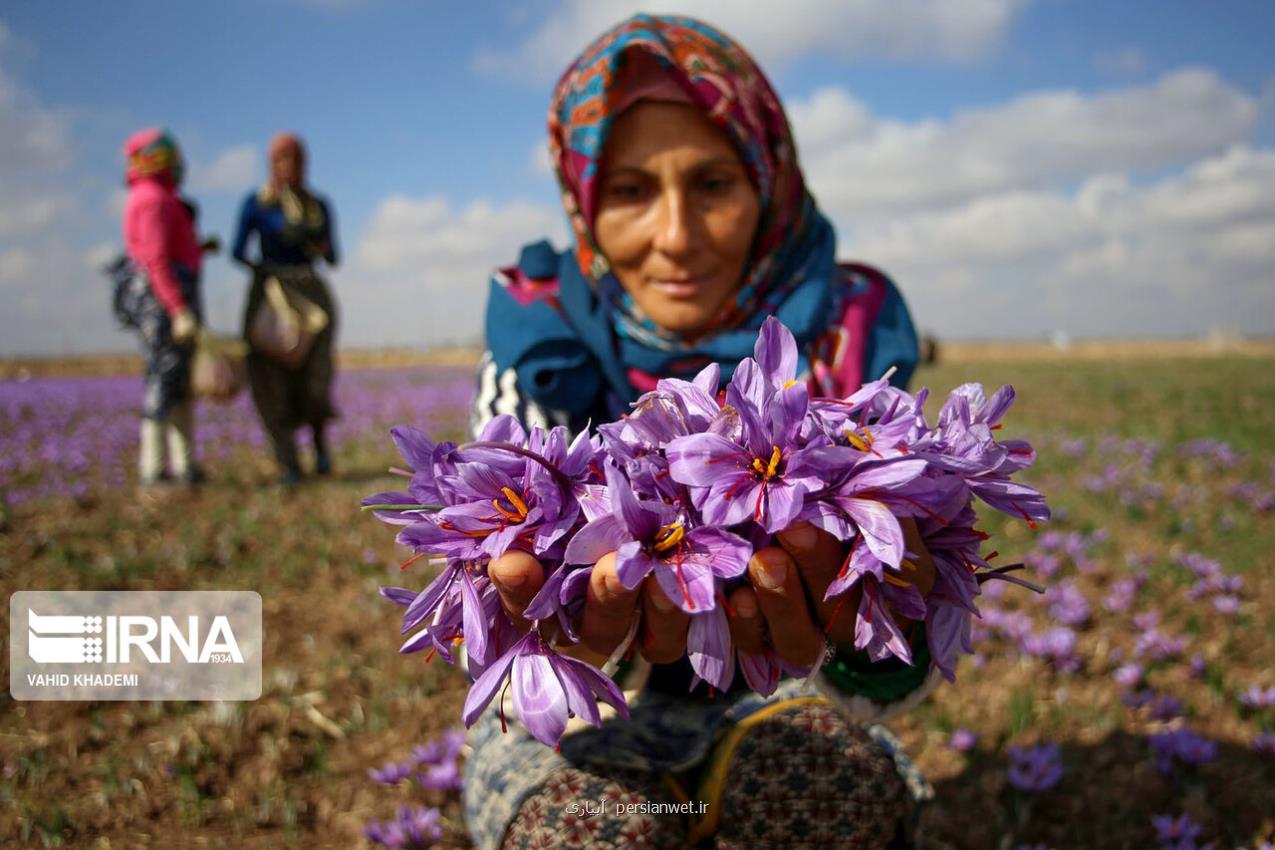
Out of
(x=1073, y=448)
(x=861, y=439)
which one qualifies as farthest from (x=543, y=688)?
(x=1073, y=448)

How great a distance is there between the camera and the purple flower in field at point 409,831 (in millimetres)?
1933

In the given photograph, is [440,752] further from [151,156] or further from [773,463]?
[151,156]

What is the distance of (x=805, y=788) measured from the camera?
1.44 m

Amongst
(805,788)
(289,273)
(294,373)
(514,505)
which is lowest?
(805,788)

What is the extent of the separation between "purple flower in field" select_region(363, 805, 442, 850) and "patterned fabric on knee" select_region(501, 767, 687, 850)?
0.58 m

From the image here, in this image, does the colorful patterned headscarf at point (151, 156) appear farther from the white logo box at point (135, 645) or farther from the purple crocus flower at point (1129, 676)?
the purple crocus flower at point (1129, 676)

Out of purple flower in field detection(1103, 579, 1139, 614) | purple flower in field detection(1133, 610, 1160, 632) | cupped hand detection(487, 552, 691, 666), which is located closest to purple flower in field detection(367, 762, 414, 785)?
cupped hand detection(487, 552, 691, 666)

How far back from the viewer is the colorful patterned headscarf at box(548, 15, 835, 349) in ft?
5.70

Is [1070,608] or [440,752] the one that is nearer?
[440,752]

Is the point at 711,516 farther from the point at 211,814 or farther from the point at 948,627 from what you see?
the point at 211,814

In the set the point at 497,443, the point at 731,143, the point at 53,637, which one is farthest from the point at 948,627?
the point at 53,637

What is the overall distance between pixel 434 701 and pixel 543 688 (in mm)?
2036

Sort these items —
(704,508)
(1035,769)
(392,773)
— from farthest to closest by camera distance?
(392,773) → (1035,769) → (704,508)

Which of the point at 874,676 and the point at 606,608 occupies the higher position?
the point at 606,608
